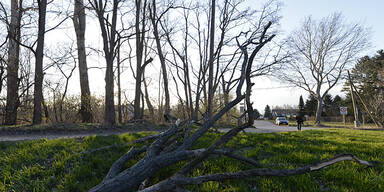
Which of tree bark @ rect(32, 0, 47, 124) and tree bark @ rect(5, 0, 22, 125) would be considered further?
tree bark @ rect(5, 0, 22, 125)

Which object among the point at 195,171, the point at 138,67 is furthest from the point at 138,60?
the point at 195,171

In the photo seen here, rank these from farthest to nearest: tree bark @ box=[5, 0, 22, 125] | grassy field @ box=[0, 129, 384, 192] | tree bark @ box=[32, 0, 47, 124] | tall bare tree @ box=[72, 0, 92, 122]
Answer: tall bare tree @ box=[72, 0, 92, 122] < tree bark @ box=[5, 0, 22, 125] < tree bark @ box=[32, 0, 47, 124] < grassy field @ box=[0, 129, 384, 192]

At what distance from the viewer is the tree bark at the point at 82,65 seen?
40.2 feet

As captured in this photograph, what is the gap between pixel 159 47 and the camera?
49.0ft

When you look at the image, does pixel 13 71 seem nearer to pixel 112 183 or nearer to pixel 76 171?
pixel 76 171

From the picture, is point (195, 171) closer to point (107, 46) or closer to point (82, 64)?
point (107, 46)

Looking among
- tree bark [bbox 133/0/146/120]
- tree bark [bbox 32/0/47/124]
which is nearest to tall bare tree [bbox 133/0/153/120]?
tree bark [bbox 133/0/146/120]

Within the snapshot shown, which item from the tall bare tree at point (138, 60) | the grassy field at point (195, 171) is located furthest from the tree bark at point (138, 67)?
the grassy field at point (195, 171)

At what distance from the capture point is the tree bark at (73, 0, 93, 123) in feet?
40.2

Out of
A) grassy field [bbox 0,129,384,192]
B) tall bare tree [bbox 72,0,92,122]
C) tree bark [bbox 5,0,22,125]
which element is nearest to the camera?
grassy field [bbox 0,129,384,192]

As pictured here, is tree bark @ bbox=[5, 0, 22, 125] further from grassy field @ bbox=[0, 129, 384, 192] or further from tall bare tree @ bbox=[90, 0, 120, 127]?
grassy field @ bbox=[0, 129, 384, 192]

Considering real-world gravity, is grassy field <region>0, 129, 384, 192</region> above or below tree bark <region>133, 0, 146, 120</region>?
below

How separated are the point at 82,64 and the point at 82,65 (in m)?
0.07

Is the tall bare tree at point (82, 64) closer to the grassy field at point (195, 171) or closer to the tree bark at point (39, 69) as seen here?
the tree bark at point (39, 69)
